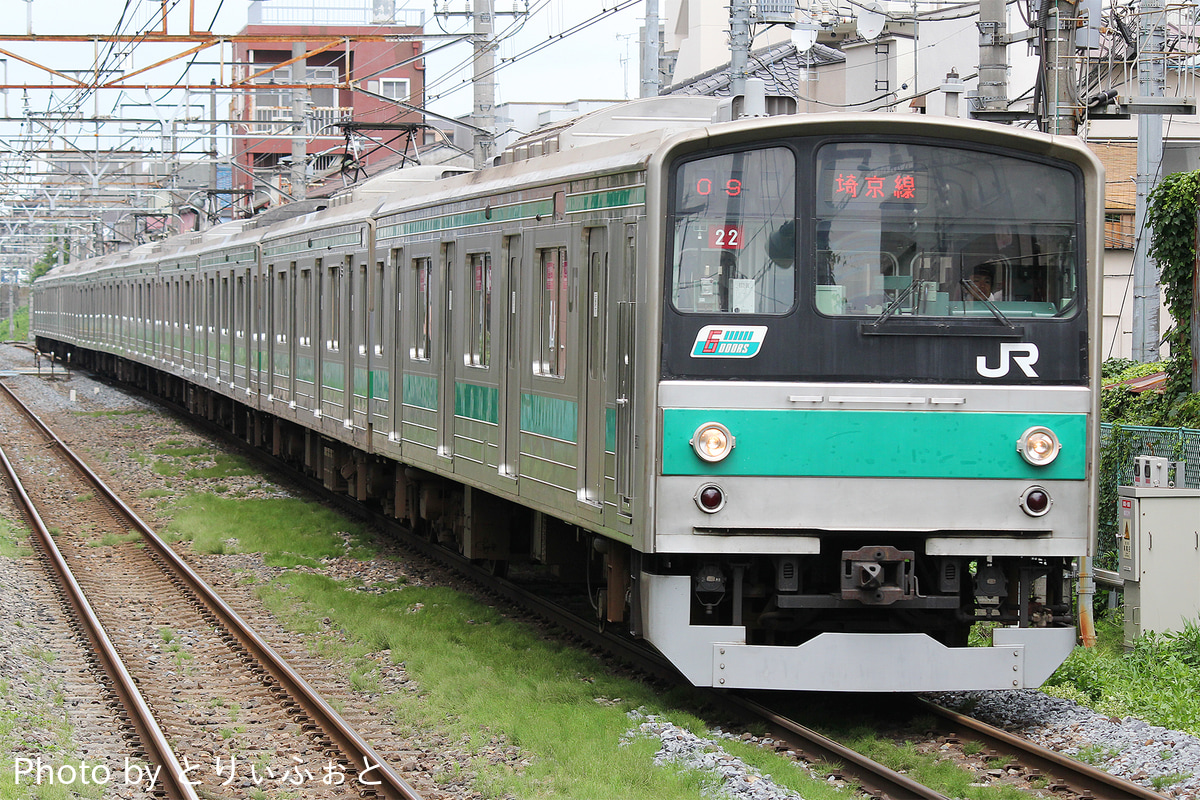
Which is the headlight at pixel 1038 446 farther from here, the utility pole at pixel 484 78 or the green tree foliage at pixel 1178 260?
the utility pole at pixel 484 78

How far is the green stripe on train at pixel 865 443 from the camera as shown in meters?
7.35

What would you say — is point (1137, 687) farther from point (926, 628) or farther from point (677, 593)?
point (677, 593)

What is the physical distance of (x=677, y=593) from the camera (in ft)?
24.7

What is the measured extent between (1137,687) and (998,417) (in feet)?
6.14

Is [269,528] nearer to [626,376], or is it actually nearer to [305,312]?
[305,312]

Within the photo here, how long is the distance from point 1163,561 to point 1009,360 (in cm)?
258

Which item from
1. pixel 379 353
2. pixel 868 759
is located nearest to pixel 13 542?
pixel 379 353

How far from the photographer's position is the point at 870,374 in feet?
24.4

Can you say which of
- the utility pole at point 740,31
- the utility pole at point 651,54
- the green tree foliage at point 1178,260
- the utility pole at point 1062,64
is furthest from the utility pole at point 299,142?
the utility pole at point 1062,64

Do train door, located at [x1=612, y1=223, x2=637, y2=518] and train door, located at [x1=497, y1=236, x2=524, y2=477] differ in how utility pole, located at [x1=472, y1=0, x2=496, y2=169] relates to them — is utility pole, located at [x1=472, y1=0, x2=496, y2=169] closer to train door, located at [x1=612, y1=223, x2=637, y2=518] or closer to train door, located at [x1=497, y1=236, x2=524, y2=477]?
train door, located at [x1=497, y1=236, x2=524, y2=477]

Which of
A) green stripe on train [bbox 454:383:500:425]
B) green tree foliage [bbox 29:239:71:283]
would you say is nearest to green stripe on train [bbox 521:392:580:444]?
green stripe on train [bbox 454:383:500:425]

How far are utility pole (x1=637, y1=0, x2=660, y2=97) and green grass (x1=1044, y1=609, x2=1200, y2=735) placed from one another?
1026 centimetres

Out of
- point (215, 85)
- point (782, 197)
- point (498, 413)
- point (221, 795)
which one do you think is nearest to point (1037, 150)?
point (782, 197)

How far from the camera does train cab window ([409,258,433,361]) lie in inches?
463
